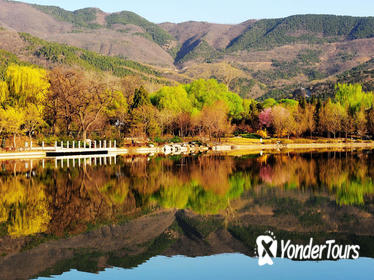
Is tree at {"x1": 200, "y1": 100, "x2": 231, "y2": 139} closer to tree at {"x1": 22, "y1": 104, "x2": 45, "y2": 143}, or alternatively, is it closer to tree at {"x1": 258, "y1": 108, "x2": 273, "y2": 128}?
tree at {"x1": 258, "y1": 108, "x2": 273, "y2": 128}

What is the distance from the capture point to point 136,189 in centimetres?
2383

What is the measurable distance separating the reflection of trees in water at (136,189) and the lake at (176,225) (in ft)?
0.17

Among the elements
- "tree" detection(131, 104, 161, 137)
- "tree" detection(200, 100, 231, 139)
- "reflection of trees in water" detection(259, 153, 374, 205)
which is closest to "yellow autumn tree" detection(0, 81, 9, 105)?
"tree" detection(131, 104, 161, 137)

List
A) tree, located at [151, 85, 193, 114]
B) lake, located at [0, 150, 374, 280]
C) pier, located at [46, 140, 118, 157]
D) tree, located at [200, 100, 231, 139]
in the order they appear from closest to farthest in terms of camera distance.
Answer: lake, located at [0, 150, 374, 280] → pier, located at [46, 140, 118, 157] → tree, located at [200, 100, 231, 139] → tree, located at [151, 85, 193, 114]

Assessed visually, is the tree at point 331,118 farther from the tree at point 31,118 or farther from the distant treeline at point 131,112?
the tree at point 31,118

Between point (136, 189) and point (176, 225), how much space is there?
8115 millimetres

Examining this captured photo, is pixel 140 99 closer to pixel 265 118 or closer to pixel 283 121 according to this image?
pixel 283 121

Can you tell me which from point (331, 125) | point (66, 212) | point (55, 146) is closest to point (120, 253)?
point (66, 212)

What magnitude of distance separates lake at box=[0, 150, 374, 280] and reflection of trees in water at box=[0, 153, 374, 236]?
5 cm

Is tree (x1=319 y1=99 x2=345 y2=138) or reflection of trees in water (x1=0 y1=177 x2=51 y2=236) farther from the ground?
tree (x1=319 y1=99 x2=345 y2=138)

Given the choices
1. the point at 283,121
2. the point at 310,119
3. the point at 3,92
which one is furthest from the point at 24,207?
the point at 310,119

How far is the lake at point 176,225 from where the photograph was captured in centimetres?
1174

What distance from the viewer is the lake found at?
11.7 m

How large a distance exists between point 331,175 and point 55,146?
110ft
